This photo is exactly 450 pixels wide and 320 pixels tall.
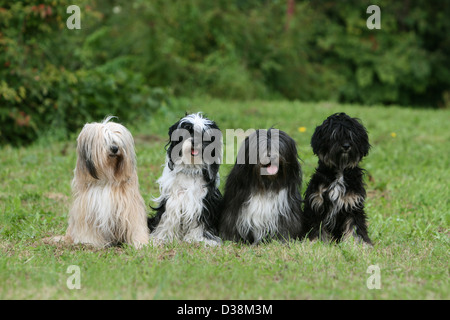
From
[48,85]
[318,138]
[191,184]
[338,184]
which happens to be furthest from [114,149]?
[48,85]

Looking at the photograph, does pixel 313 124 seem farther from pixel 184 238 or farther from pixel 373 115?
pixel 184 238

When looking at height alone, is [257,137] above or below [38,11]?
below

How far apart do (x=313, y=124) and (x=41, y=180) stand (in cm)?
569

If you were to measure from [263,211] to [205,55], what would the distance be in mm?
13258

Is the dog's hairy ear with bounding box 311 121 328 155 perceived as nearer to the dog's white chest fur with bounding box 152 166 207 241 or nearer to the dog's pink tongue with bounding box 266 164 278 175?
the dog's pink tongue with bounding box 266 164 278 175

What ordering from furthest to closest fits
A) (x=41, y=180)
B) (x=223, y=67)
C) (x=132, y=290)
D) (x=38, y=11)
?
(x=223, y=67)
(x=38, y=11)
(x=41, y=180)
(x=132, y=290)

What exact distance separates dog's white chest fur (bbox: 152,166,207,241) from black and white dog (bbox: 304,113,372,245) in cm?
110

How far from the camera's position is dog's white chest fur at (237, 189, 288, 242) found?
213 inches

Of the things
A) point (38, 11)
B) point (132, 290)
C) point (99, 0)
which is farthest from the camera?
point (99, 0)

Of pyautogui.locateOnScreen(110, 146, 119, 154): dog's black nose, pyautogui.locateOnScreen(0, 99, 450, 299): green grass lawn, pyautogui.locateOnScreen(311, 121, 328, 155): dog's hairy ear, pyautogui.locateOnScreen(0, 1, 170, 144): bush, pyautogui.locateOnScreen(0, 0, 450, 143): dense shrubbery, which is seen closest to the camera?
pyautogui.locateOnScreen(0, 99, 450, 299): green grass lawn

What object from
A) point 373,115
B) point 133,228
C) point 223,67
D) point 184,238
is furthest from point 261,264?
point 223,67

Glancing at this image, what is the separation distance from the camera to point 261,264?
500 cm

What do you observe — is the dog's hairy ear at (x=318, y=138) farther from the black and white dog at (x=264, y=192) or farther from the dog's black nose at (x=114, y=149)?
the dog's black nose at (x=114, y=149)

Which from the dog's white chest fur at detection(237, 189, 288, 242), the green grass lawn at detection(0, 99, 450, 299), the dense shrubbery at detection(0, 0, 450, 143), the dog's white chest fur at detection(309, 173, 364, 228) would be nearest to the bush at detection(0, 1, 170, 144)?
the dense shrubbery at detection(0, 0, 450, 143)
